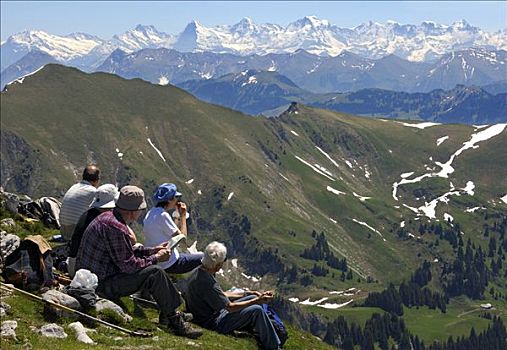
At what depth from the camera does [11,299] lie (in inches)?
803

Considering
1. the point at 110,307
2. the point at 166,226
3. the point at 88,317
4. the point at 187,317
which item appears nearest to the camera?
the point at 88,317

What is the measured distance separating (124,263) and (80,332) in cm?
310

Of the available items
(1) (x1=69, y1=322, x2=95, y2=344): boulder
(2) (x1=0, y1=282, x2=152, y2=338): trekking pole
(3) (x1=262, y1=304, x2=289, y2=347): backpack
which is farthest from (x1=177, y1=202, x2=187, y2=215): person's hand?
(1) (x1=69, y1=322, x2=95, y2=344): boulder

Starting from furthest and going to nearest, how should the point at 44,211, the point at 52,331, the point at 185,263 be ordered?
the point at 44,211, the point at 185,263, the point at 52,331

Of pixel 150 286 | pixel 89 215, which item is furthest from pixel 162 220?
pixel 150 286

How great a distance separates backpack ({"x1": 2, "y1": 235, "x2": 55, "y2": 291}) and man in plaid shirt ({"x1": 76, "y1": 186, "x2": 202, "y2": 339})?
128cm

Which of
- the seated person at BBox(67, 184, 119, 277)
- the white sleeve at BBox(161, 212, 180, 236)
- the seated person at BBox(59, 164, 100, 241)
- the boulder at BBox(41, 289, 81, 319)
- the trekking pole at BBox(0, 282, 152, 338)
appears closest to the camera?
the trekking pole at BBox(0, 282, 152, 338)

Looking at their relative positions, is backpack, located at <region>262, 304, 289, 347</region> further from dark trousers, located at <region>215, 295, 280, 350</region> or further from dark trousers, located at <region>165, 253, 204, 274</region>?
dark trousers, located at <region>165, 253, 204, 274</region>

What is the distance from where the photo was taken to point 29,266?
21297 millimetres

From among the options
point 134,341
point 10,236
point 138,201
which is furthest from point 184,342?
point 10,236

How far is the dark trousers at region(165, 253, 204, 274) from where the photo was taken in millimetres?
24688

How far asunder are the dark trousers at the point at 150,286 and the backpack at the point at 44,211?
18.0 meters

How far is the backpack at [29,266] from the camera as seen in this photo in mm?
21078

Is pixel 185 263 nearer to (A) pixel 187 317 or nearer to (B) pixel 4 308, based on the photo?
(A) pixel 187 317
